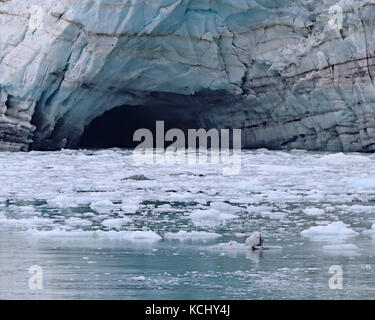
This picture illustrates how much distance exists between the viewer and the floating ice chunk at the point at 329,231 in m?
6.44

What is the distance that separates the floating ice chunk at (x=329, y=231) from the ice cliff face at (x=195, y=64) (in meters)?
9.89

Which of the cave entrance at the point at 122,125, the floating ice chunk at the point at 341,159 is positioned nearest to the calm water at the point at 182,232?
the floating ice chunk at the point at 341,159

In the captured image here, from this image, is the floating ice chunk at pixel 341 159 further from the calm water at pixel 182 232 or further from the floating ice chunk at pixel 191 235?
the floating ice chunk at pixel 191 235

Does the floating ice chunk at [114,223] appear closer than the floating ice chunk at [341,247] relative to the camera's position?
No

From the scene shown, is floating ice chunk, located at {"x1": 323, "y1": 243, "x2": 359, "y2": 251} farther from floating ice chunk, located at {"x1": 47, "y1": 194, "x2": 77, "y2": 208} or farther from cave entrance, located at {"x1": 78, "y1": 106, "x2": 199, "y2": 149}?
cave entrance, located at {"x1": 78, "y1": 106, "x2": 199, "y2": 149}

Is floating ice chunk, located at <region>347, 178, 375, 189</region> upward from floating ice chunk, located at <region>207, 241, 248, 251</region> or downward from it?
upward

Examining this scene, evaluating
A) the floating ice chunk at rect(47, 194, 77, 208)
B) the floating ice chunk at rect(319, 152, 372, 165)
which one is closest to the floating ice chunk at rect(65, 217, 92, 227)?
the floating ice chunk at rect(47, 194, 77, 208)

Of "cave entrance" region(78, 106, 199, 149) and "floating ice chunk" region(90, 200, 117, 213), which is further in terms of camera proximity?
"cave entrance" region(78, 106, 199, 149)

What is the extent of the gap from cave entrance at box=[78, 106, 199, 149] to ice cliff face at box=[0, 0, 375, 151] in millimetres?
2612

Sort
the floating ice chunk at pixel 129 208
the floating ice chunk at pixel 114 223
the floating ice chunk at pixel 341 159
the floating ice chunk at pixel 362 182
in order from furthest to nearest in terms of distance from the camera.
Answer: the floating ice chunk at pixel 341 159 < the floating ice chunk at pixel 362 182 < the floating ice chunk at pixel 129 208 < the floating ice chunk at pixel 114 223

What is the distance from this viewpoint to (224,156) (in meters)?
15.7

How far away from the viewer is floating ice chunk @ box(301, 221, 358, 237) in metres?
6.44

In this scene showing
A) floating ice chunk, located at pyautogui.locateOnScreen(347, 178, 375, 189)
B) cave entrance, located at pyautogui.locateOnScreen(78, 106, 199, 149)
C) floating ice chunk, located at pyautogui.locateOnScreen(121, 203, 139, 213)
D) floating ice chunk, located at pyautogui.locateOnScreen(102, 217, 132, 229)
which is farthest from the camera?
cave entrance, located at pyautogui.locateOnScreen(78, 106, 199, 149)

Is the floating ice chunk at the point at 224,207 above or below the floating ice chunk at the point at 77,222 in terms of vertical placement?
above
